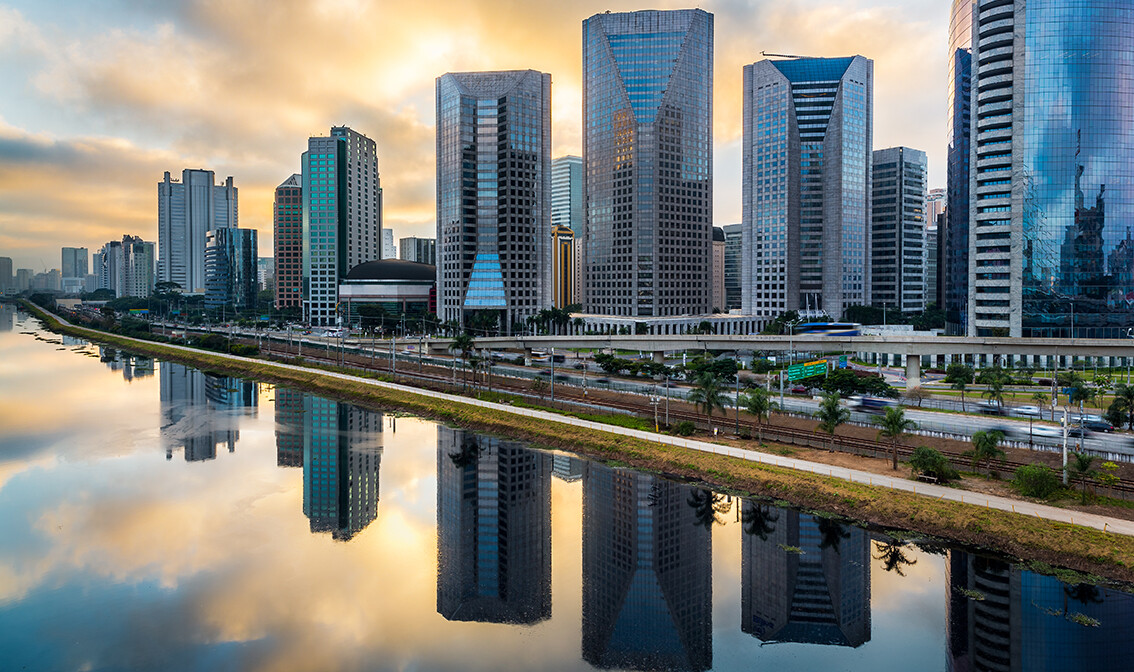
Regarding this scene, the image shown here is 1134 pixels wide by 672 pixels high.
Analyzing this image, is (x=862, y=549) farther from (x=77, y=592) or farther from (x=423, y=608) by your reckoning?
(x=77, y=592)

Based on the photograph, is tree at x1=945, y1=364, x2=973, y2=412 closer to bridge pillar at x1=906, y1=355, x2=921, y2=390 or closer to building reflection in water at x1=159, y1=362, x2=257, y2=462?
bridge pillar at x1=906, y1=355, x2=921, y2=390

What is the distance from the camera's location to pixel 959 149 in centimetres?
18325

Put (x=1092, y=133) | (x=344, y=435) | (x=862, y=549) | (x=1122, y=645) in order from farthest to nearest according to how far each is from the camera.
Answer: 1. (x=1092, y=133)
2. (x=344, y=435)
3. (x=862, y=549)
4. (x=1122, y=645)

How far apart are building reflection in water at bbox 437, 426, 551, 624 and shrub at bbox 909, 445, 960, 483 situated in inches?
1184

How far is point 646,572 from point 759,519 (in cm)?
1189

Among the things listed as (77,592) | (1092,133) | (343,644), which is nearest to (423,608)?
(343,644)

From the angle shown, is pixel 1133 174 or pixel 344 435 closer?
pixel 344 435

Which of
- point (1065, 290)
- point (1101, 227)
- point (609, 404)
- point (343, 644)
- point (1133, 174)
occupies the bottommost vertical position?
point (343, 644)

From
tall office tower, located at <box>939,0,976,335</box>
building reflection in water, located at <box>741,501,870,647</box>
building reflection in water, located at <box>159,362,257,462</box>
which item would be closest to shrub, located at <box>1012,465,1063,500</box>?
building reflection in water, located at <box>741,501,870,647</box>

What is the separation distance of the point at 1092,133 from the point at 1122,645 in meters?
135

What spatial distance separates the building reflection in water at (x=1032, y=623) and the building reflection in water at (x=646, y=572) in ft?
46.0

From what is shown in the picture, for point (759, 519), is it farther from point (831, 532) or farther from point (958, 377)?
point (958, 377)

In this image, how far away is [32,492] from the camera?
2448 inches

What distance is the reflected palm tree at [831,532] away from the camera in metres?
49.1
